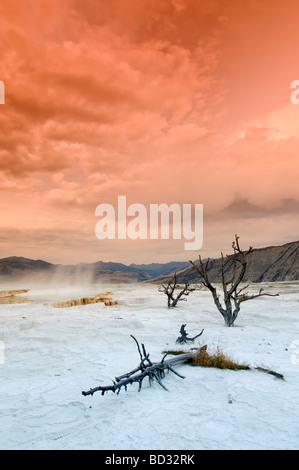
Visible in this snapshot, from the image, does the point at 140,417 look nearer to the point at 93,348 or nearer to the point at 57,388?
the point at 57,388

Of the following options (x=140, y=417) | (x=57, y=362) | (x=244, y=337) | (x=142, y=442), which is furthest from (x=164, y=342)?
(x=142, y=442)

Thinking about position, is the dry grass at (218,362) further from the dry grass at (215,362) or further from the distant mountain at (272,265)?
the distant mountain at (272,265)

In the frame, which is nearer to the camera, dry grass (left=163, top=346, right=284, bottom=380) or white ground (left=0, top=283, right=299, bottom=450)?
white ground (left=0, top=283, right=299, bottom=450)

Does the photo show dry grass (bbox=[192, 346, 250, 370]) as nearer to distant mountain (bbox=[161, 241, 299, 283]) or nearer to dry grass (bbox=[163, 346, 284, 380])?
dry grass (bbox=[163, 346, 284, 380])

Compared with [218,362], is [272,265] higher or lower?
higher

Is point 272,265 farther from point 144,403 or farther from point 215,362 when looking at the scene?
point 144,403

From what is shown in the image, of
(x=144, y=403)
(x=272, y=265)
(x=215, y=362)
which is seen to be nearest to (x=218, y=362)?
(x=215, y=362)

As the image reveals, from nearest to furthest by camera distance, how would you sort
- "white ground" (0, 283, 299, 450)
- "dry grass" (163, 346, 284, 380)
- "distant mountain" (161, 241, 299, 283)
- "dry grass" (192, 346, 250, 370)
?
1. "white ground" (0, 283, 299, 450)
2. "dry grass" (163, 346, 284, 380)
3. "dry grass" (192, 346, 250, 370)
4. "distant mountain" (161, 241, 299, 283)

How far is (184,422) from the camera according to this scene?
3.98m

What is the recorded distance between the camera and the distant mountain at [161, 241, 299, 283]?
86500mm

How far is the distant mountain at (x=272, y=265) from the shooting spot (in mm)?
86500

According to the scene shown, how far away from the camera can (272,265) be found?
316 ft

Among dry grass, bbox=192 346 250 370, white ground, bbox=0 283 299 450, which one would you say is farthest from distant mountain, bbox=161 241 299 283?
dry grass, bbox=192 346 250 370

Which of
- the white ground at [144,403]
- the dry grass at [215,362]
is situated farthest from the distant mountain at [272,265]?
the dry grass at [215,362]
